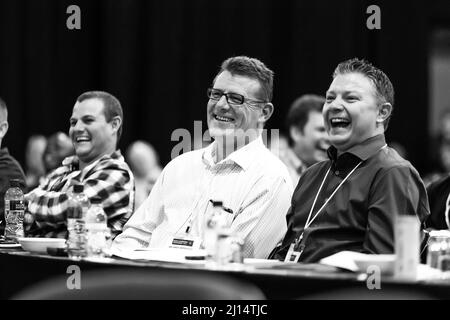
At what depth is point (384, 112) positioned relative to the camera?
11.5 feet

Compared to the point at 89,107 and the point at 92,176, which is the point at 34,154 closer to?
the point at 89,107

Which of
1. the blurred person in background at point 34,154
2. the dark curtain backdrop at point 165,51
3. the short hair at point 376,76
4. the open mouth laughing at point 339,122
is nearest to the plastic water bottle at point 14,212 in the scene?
the open mouth laughing at point 339,122

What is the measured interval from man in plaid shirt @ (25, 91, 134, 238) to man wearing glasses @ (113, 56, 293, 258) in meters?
0.19

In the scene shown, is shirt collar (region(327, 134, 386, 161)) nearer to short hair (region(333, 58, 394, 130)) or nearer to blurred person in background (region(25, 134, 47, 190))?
short hair (region(333, 58, 394, 130))

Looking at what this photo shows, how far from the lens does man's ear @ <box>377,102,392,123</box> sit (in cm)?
349

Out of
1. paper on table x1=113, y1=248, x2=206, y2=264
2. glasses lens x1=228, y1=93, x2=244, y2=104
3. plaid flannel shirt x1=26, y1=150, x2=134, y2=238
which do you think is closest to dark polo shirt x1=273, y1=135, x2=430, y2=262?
paper on table x1=113, y1=248, x2=206, y2=264

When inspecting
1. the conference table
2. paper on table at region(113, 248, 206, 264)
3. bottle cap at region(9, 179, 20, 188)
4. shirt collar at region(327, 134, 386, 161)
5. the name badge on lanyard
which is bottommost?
the name badge on lanyard

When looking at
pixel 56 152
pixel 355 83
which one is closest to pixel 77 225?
pixel 355 83

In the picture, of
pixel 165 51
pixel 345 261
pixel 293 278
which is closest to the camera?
pixel 293 278

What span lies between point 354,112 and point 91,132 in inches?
60.8

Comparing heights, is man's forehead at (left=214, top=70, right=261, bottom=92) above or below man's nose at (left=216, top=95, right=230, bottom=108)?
above

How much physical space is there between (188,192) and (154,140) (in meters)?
5.31

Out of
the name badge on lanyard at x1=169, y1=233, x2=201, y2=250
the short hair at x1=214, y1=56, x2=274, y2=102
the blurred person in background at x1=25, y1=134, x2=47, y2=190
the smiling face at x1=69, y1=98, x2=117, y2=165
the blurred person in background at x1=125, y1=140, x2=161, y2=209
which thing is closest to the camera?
the name badge on lanyard at x1=169, y1=233, x2=201, y2=250

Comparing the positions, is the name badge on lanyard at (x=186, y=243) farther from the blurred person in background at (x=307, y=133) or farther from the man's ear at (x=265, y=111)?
the blurred person in background at (x=307, y=133)
